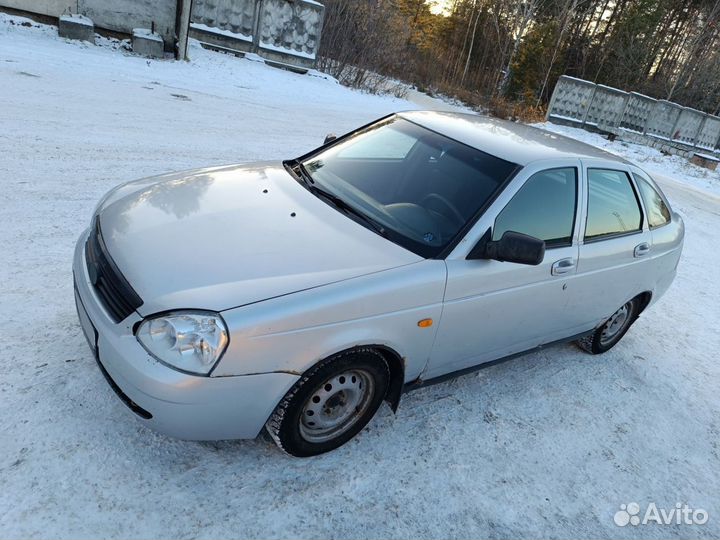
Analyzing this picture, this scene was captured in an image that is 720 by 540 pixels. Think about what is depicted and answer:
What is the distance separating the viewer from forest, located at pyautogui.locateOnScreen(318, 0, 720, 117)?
29.3 meters

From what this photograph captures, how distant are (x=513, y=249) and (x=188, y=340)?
66.5 inches

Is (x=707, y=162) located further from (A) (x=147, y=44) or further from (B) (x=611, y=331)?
(A) (x=147, y=44)

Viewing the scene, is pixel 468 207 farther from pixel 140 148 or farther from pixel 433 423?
pixel 140 148

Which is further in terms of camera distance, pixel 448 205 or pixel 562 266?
pixel 562 266

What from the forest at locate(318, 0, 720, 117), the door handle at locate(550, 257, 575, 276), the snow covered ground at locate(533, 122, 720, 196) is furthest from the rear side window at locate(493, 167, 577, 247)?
the forest at locate(318, 0, 720, 117)

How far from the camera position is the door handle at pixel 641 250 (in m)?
4.00

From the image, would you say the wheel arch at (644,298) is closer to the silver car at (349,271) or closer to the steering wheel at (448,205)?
the silver car at (349,271)

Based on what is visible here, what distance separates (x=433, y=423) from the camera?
3.25 meters


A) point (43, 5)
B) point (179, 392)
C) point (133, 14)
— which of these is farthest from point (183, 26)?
point (179, 392)

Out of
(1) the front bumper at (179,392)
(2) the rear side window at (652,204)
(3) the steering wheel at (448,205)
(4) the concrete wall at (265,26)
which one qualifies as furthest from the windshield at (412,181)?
(4) the concrete wall at (265,26)

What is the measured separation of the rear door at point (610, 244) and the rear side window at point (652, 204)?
112 mm

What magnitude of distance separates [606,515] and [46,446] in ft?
9.37

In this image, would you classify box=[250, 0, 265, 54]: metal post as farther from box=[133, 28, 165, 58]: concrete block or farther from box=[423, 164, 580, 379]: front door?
box=[423, 164, 580, 379]: front door

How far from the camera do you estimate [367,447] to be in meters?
2.96
